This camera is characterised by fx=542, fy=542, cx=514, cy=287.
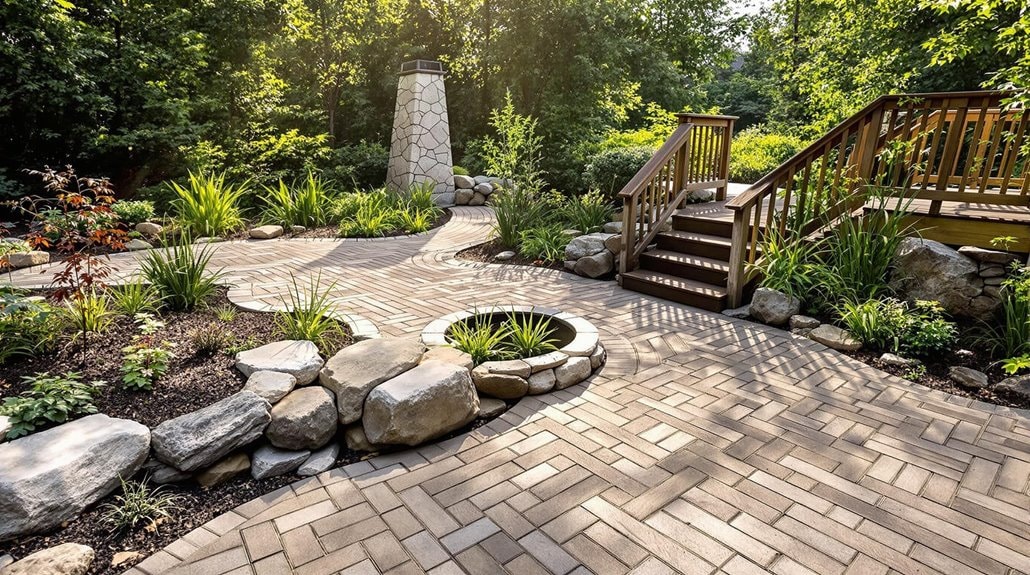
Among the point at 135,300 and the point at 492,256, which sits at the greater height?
the point at 135,300

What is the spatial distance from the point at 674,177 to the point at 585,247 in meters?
1.32

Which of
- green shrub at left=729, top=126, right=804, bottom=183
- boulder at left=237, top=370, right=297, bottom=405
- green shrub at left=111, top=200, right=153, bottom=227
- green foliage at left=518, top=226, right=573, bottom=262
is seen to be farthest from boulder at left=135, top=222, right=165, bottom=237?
green shrub at left=729, top=126, right=804, bottom=183

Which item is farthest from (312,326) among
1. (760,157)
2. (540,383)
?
(760,157)

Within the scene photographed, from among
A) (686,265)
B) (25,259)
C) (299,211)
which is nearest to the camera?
(686,265)

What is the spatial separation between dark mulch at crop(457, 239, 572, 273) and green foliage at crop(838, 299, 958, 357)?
9.61 feet

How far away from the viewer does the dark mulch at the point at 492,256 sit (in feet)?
20.2

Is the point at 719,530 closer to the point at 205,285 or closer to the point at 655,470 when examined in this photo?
the point at 655,470

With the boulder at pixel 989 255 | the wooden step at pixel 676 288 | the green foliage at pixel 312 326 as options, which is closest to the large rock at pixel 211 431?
the green foliage at pixel 312 326

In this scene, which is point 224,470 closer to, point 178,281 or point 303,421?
point 303,421

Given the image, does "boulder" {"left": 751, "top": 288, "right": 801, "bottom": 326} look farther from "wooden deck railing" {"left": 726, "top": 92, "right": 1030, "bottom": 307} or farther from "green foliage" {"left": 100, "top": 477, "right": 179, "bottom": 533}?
"green foliage" {"left": 100, "top": 477, "right": 179, "bottom": 533}

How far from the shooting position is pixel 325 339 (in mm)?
3361

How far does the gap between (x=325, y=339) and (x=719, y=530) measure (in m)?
2.43

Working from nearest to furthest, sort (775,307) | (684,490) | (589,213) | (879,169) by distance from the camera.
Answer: (684,490), (775,307), (879,169), (589,213)

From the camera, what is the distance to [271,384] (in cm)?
267
